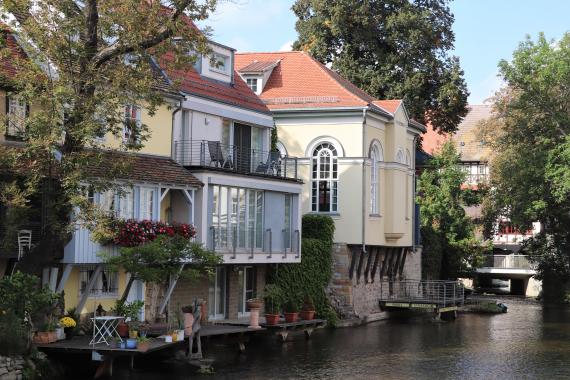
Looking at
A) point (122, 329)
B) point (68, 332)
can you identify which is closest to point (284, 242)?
point (122, 329)

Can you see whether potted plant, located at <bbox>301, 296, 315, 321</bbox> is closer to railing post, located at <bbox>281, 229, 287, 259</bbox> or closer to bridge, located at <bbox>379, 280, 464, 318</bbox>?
railing post, located at <bbox>281, 229, 287, 259</bbox>

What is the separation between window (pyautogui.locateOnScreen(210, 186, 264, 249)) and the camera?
3177 cm

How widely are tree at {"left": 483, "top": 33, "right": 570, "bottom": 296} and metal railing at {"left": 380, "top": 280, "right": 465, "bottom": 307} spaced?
23.5 ft

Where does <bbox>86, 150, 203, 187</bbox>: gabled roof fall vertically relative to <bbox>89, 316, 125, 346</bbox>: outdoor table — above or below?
above

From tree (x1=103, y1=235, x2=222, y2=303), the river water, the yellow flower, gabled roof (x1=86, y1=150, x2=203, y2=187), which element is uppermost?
gabled roof (x1=86, y1=150, x2=203, y2=187)

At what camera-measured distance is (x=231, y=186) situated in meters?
32.2

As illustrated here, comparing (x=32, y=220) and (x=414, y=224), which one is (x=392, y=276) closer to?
(x=414, y=224)

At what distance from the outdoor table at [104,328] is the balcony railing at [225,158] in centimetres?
803

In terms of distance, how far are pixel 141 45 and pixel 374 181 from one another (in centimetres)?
2151

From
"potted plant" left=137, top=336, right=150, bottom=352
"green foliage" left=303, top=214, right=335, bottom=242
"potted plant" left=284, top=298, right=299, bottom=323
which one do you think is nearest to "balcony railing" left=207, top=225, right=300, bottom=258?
"potted plant" left=284, top=298, right=299, bottom=323

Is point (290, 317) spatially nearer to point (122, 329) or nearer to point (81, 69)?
point (122, 329)

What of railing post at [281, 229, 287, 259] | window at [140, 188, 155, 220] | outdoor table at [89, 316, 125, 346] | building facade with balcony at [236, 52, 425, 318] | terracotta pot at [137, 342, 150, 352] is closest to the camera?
terracotta pot at [137, 342, 150, 352]

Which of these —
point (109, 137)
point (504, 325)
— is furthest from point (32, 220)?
point (504, 325)

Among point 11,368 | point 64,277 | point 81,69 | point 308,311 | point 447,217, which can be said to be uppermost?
point 81,69
